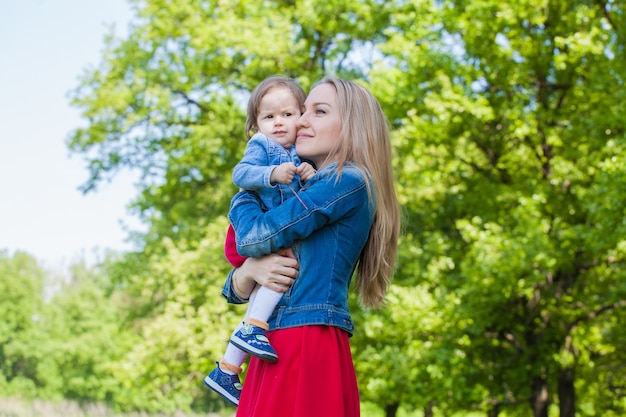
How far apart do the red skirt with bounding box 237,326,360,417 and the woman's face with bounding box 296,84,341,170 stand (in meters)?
0.68

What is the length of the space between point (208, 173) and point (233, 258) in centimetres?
1388

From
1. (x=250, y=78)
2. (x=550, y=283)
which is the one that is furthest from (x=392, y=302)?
(x=250, y=78)

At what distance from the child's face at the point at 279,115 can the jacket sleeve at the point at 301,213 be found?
1.04ft

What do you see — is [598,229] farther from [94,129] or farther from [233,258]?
[94,129]

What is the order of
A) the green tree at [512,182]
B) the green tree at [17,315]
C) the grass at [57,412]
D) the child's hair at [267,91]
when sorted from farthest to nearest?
the green tree at [17,315]
the grass at [57,412]
the green tree at [512,182]
the child's hair at [267,91]

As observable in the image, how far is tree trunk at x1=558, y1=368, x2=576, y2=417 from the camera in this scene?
14453 mm

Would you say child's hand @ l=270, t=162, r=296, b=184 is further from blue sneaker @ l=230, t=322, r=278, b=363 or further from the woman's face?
blue sneaker @ l=230, t=322, r=278, b=363

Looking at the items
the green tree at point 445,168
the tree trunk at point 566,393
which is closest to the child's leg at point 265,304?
the green tree at point 445,168

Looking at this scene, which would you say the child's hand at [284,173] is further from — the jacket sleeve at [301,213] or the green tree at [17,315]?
the green tree at [17,315]

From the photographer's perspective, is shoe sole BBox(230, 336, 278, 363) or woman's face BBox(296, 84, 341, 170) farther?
woman's face BBox(296, 84, 341, 170)

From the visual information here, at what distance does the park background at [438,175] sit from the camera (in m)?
12.2

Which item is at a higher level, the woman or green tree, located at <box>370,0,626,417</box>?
green tree, located at <box>370,0,626,417</box>

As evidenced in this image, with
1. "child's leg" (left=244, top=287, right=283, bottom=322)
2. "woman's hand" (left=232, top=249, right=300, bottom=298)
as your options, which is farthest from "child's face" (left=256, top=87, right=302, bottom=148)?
"child's leg" (left=244, top=287, right=283, bottom=322)

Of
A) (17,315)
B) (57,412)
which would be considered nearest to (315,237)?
(57,412)
